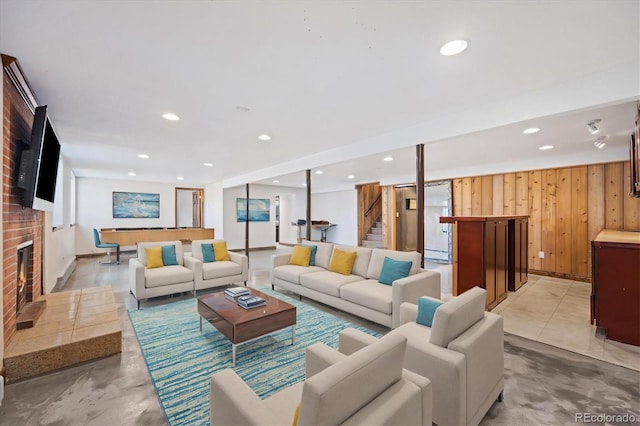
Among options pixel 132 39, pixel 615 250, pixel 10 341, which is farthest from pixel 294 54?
pixel 615 250

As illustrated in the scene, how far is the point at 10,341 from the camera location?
238cm

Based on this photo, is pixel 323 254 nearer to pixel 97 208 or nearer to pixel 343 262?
pixel 343 262

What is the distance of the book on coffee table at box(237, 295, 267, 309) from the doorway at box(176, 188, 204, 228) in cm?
819

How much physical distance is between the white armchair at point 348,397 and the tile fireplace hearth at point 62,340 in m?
1.97

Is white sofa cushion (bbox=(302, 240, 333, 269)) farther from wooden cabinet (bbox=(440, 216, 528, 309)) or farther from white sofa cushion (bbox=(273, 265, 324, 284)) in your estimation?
wooden cabinet (bbox=(440, 216, 528, 309))

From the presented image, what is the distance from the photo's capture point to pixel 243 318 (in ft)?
8.48

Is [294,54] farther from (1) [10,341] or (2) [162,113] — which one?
(1) [10,341]

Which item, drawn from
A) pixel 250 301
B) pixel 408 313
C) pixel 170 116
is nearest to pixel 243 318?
pixel 250 301

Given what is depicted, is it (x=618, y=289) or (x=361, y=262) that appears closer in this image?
(x=618, y=289)

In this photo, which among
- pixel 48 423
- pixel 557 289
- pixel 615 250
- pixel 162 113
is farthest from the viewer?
pixel 557 289

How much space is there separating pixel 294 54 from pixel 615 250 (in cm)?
370

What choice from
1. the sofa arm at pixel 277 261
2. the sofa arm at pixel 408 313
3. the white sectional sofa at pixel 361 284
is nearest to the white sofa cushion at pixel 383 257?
the white sectional sofa at pixel 361 284

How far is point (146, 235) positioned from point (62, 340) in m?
5.81

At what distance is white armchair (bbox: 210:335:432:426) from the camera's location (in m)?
0.94
